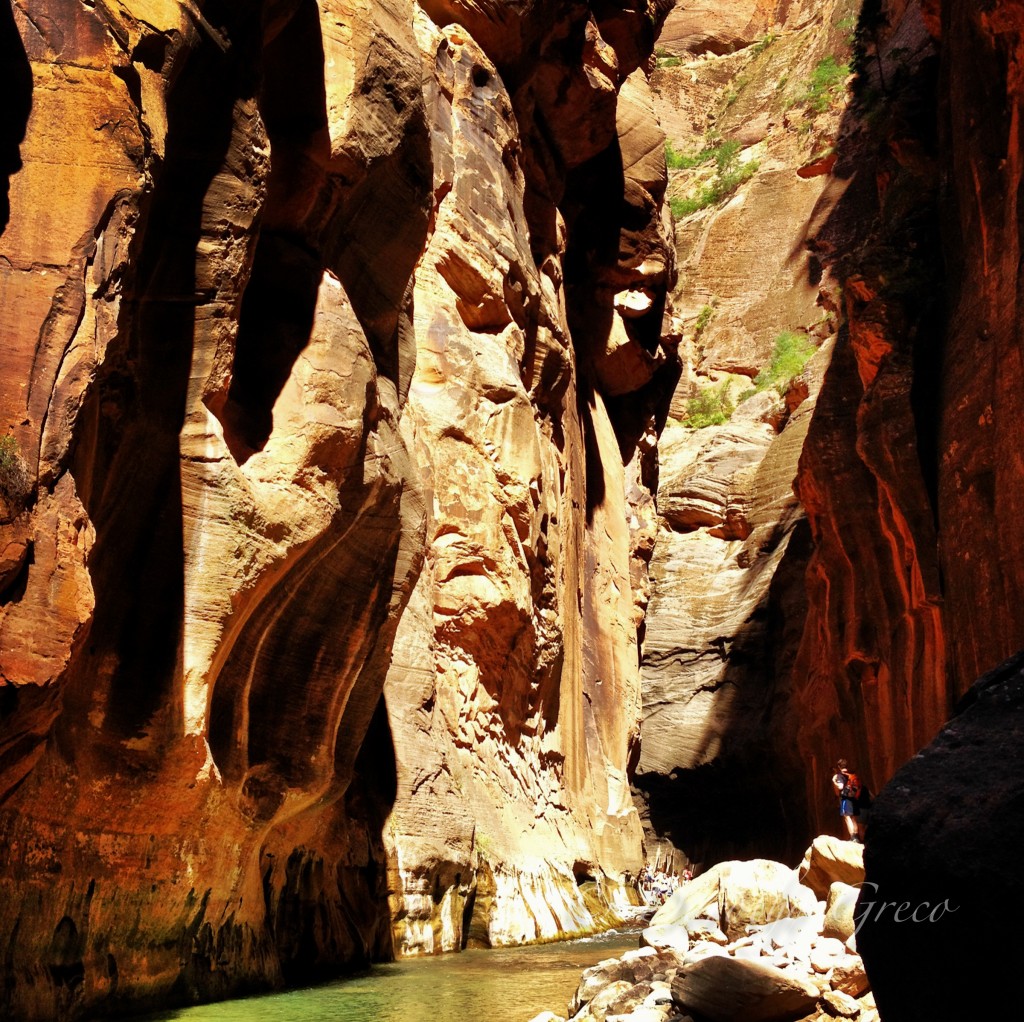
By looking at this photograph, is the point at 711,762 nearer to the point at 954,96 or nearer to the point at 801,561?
the point at 801,561

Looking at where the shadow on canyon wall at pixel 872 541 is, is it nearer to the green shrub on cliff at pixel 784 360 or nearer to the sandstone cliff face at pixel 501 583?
the sandstone cliff face at pixel 501 583

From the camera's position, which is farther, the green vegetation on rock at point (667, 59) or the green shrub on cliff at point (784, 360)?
the green vegetation on rock at point (667, 59)

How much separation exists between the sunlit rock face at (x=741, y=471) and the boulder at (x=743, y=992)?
23876 mm

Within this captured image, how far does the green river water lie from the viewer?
307 inches

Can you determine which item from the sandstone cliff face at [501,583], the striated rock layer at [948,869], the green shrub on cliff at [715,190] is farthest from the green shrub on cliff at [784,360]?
the striated rock layer at [948,869]

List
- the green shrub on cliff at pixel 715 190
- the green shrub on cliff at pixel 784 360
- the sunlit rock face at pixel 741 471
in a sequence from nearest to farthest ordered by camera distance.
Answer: the sunlit rock face at pixel 741 471 < the green shrub on cliff at pixel 784 360 < the green shrub on cliff at pixel 715 190

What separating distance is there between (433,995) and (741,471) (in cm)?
3154

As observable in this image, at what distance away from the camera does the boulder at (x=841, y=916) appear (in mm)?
6840

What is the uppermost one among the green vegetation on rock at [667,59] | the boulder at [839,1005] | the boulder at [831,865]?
the green vegetation on rock at [667,59]

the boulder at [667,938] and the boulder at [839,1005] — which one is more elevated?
the boulder at [667,938]

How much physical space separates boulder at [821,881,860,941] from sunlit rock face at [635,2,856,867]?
74.7ft

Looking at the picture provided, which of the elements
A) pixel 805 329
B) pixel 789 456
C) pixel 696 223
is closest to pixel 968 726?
pixel 789 456

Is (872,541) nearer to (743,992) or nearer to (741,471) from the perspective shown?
(743,992)

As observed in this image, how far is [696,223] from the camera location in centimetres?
4984
